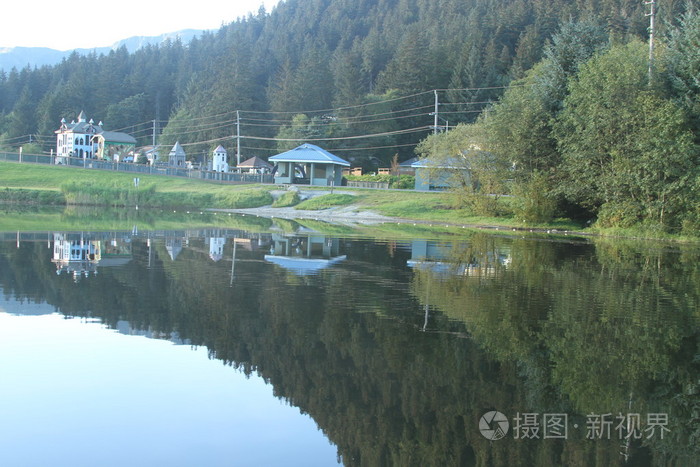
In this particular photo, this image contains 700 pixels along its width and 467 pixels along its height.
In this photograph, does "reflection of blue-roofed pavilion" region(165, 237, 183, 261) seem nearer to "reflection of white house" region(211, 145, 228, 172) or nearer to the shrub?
the shrub

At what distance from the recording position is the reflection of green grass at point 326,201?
57500mm

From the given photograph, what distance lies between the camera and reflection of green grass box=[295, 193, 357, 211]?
57.5m

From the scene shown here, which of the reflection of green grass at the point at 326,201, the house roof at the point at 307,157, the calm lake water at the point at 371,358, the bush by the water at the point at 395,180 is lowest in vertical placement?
the calm lake water at the point at 371,358

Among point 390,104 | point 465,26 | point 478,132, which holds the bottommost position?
point 478,132

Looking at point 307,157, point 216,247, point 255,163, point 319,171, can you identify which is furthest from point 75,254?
point 255,163

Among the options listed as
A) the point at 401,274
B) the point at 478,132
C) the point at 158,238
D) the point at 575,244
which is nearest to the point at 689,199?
the point at 575,244

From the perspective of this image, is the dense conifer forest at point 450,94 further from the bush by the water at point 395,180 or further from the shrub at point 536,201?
the bush by the water at point 395,180

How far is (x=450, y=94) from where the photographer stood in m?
92.2

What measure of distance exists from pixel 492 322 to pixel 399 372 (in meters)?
3.85

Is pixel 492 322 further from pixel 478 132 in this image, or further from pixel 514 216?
pixel 478 132

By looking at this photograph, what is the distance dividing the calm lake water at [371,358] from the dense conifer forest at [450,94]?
2025cm

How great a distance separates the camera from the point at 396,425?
7.73 m

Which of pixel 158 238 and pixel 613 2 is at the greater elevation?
pixel 613 2

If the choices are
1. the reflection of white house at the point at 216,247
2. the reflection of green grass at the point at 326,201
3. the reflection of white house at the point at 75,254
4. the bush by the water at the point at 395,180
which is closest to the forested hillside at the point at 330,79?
the bush by the water at the point at 395,180
